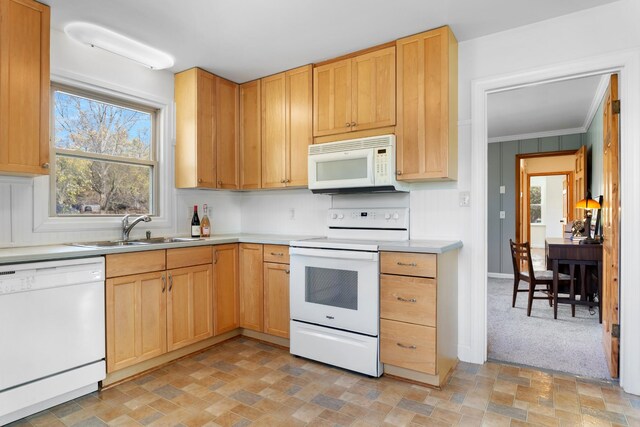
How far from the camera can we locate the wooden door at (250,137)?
3.52 meters

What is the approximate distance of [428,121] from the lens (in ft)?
8.49

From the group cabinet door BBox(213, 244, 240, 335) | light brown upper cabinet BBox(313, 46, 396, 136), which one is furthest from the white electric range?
light brown upper cabinet BBox(313, 46, 396, 136)

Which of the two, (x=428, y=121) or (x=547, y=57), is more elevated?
(x=547, y=57)

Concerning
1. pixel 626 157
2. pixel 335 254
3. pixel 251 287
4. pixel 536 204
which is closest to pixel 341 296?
pixel 335 254

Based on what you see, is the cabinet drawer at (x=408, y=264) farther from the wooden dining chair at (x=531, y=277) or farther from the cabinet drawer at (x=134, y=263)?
the wooden dining chair at (x=531, y=277)

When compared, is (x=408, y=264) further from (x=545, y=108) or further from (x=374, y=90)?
(x=545, y=108)

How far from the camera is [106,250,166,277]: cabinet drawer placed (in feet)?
7.55

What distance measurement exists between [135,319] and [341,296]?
Answer: 140 centimetres

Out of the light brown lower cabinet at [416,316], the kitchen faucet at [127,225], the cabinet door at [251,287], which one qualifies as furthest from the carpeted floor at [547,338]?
the kitchen faucet at [127,225]

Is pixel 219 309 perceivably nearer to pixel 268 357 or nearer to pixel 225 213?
pixel 268 357

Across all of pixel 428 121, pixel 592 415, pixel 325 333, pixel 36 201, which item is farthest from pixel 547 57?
pixel 36 201

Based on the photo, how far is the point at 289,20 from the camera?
8.07 feet

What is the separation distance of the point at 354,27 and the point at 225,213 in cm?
221

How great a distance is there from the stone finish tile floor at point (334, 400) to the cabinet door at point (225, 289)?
0.48 metres
